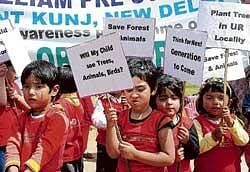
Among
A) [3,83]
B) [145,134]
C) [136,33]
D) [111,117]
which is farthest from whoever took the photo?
[3,83]

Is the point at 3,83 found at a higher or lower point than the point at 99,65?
lower

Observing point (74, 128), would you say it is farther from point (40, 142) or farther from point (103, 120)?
point (40, 142)

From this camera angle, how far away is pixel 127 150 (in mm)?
4895

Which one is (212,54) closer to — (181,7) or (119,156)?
(181,7)

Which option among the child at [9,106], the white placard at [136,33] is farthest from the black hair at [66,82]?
the white placard at [136,33]

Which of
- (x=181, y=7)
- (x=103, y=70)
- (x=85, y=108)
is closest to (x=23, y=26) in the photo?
(x=85, y=108)

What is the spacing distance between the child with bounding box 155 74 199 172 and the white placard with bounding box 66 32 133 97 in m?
0.52

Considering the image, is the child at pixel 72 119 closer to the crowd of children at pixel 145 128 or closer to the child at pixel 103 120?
the child at pixel 103 120

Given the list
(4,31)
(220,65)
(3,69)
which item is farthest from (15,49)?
(220,65)

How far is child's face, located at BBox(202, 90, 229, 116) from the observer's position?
5664 mm

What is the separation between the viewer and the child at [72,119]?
6387mm

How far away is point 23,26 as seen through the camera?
7.20 meters

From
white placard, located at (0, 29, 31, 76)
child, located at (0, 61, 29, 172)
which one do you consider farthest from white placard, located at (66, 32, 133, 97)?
child, located at (0, 61, 29, 172)

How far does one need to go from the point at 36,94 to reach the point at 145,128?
80 cm
